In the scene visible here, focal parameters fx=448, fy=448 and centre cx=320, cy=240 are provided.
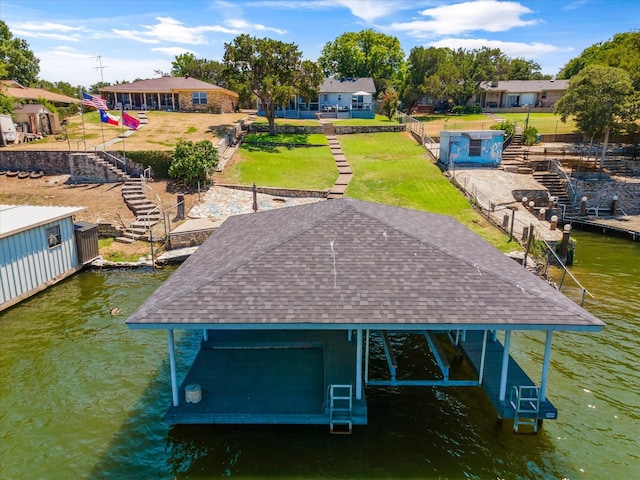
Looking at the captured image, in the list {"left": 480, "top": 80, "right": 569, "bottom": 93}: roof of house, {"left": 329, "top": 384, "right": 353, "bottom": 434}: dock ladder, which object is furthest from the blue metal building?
{"left": 480, "top": 80, "right": 569, "bottom": 93}: roof of house

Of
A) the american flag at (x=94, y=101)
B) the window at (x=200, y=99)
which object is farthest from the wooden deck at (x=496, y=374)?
the window at (x=200, y=99)

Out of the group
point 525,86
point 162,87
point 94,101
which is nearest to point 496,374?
point 94,101

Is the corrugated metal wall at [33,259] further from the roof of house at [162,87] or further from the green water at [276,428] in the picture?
the roof of house at [162,87]

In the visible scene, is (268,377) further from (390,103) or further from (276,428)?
(390,103)

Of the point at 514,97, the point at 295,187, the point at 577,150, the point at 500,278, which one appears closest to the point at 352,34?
the point at 514,97

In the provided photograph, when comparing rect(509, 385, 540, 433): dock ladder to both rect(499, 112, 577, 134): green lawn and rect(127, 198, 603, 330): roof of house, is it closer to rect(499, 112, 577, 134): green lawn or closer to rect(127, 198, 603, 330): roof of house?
rect(127, 198, 603, 330): roof of house
